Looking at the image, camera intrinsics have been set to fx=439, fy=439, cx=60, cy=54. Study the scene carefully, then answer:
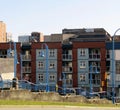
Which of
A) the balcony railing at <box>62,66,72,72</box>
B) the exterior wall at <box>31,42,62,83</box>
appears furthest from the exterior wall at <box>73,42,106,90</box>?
the exterior wall at <box>31,42,62,83</box>

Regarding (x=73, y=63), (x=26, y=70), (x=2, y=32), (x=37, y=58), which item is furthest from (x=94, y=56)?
(x=2, y=32)

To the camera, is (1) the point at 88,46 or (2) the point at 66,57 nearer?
(1) the point at 88,46

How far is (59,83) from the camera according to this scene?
87312mm

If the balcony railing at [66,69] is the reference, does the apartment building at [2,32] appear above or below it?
above

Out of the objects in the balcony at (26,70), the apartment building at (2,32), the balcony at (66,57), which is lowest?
the balcony at (26,70)

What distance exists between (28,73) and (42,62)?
11.8 ft

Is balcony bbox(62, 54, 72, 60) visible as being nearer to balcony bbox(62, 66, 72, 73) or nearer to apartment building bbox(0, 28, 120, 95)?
apartment building bbox(0, 28, 120, 95)

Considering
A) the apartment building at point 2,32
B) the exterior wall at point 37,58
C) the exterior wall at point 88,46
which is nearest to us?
the exterior wall at point 88,46

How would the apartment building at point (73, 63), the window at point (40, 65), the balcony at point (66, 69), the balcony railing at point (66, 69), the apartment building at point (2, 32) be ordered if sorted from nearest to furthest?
the apartment building at point (73, 63) < the balcony at point (66, 69) < the balcony railing at point (66, 69) < the window at point (40, 65) < the apartment building at point (2, 32)

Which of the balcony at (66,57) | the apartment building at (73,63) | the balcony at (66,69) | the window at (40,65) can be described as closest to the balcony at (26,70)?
the apartment building at (73,63)

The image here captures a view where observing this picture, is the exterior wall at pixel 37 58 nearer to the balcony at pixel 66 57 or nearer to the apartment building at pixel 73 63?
the apartment building at pixel 73 63

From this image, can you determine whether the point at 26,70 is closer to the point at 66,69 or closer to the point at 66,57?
the point at 66,69

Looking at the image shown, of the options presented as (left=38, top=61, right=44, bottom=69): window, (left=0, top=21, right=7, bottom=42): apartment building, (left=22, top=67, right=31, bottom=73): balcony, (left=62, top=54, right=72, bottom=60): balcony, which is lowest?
(left=22, top=67, right=31, bottom=73): balcony

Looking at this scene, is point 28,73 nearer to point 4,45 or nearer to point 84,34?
point 4,45
